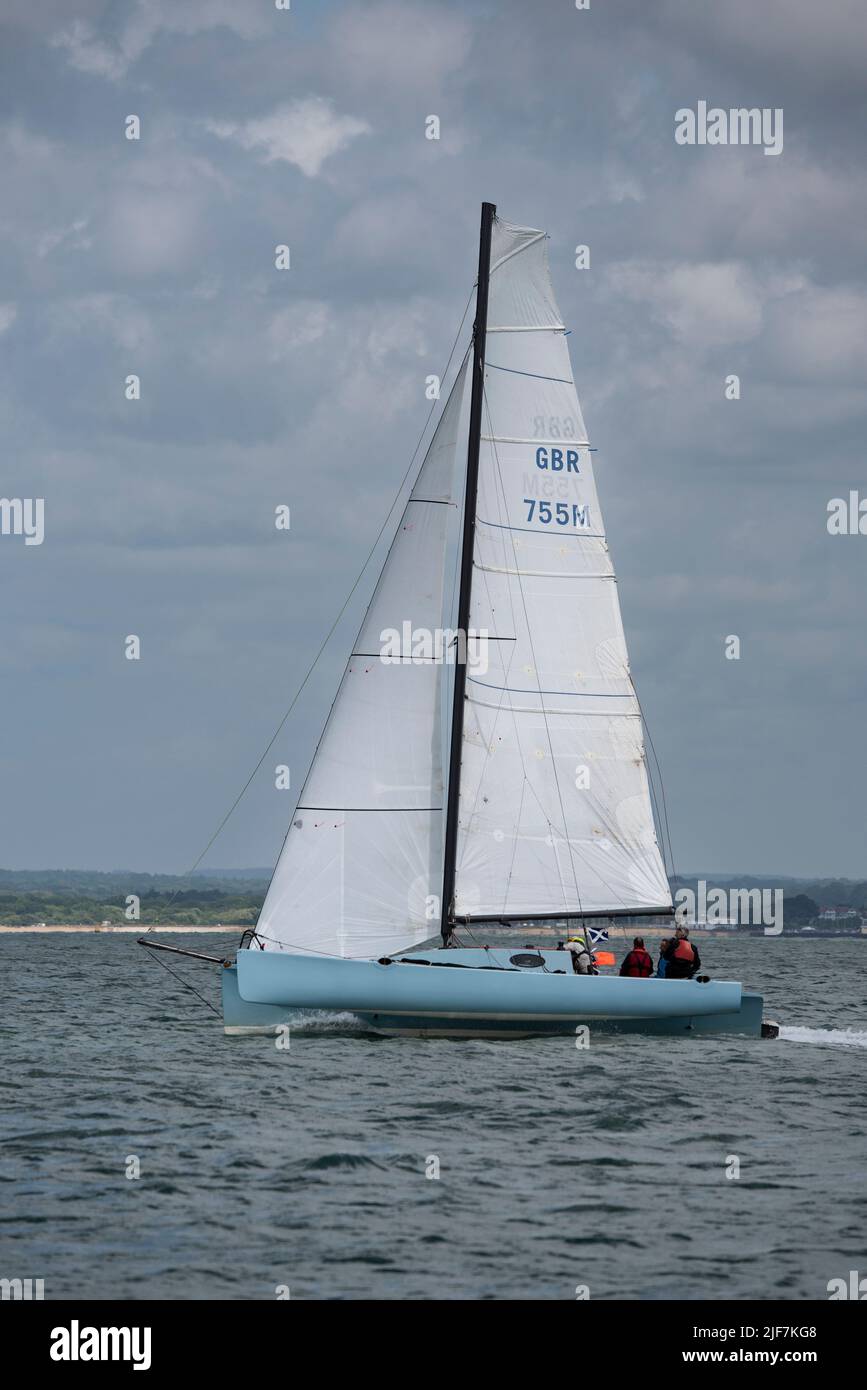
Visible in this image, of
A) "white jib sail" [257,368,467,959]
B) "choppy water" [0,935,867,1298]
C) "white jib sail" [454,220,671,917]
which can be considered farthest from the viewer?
"white jib sail" [454,220,671,917]

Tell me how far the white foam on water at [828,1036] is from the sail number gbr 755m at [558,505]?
11.1 metres

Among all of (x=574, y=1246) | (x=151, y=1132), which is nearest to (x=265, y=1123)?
(x=151, y=1132)

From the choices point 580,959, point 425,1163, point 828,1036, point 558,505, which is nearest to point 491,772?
point 580,959

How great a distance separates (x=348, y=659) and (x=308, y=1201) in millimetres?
14351

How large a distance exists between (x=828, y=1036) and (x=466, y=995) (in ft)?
36.6

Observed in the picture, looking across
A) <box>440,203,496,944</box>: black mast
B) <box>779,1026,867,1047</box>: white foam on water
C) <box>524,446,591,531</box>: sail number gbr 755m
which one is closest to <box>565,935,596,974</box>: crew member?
<box>440,203,496,944</box>: black mast

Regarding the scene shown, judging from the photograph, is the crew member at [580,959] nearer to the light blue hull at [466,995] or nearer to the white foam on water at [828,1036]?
the light blue hull at [466,995]

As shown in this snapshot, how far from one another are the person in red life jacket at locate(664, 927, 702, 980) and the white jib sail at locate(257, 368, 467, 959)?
172 inches

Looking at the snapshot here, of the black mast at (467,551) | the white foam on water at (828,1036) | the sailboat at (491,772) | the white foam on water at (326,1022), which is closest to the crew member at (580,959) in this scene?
the sailboat at (491,772)

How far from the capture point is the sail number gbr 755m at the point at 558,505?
3144cm

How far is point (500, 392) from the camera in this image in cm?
3139

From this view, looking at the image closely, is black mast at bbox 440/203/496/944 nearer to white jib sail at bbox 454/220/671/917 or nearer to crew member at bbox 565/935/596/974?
white jib sail at bbox 454/220/671/917

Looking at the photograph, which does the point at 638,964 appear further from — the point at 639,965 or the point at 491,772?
the point at 491,772

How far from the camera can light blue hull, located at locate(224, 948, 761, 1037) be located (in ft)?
89.6
